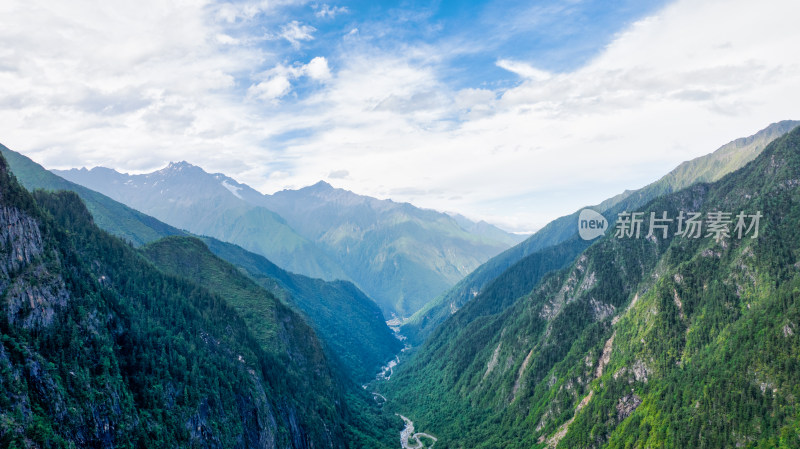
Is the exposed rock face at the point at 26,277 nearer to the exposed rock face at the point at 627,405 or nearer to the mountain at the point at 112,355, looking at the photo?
the mountain at the point at 112,355

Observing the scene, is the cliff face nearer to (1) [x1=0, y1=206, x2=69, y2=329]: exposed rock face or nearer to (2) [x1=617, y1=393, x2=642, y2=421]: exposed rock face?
(1) [x1=0, y1=206, x2=69, y2=329]: exposed rock face

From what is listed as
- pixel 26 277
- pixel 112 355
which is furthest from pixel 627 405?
pixel 26 277

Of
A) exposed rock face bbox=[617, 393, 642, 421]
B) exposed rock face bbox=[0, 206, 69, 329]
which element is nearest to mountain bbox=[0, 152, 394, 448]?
exposed rock face bbox=[0, 206, 69, 329]

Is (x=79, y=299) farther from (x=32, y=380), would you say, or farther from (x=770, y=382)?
(x=770, y=382)

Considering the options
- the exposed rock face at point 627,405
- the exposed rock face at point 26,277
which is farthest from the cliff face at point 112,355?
the exposed rock face at point 627,405

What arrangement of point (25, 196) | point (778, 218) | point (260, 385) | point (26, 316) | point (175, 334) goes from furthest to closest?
point (778, 218) → point (260, 385) → point (175, 334) → point (25, 196) → point (26, 316)

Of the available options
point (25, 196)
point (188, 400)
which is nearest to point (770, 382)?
point (188, 400)
